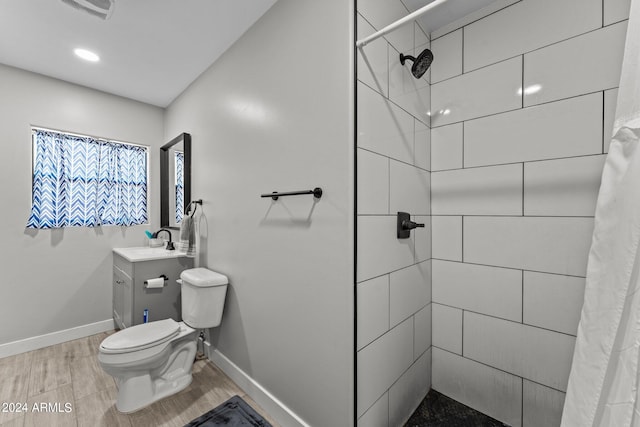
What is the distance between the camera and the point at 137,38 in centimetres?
181

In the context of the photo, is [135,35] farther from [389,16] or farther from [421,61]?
[421,61]

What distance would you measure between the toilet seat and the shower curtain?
1873mm

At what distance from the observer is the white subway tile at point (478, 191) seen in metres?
1.32

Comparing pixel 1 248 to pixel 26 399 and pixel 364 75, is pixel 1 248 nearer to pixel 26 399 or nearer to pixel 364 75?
pixel 26 399

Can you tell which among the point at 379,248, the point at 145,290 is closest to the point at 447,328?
the point at 379,248

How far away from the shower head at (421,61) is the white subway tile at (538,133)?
39 centimetres

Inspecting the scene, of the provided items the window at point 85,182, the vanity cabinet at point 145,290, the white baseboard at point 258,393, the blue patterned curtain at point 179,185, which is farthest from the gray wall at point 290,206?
the window at point 85,182

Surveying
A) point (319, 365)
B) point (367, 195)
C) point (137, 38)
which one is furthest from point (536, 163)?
point (137, 38)

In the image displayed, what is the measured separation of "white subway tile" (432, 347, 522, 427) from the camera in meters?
1.32

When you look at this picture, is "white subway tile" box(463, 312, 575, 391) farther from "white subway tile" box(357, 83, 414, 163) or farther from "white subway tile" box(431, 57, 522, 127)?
"white subway tile" box(431, 57, 522, 127)

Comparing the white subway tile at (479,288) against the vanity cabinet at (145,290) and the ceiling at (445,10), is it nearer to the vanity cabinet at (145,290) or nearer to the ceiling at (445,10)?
the ceiling at (445,10)

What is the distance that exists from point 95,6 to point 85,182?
1600mm

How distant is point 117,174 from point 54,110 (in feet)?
2.20

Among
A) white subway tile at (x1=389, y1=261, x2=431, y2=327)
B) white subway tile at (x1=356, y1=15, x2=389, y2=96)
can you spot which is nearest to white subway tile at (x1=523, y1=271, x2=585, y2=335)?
white subway tile at (x1=389, y1=261, x2=431, y2=327)
